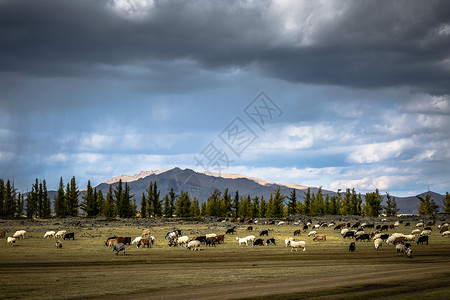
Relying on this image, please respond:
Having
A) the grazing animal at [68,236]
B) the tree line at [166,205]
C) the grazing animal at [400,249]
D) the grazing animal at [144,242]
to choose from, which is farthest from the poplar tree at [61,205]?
the grazing animal at [400,249]

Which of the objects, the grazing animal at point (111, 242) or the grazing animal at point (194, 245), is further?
the grazing animal at point (111, 242)

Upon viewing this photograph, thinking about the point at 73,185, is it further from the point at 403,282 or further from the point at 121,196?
the point at 403,282

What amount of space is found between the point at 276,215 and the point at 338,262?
→ 12981 cm

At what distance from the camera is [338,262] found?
103ft

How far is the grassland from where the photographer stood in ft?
63.8

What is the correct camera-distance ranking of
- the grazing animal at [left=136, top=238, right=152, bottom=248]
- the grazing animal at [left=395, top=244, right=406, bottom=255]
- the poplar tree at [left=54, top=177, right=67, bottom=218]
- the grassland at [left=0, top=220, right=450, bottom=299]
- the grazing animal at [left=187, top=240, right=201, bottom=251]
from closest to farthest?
the grassland at [left=0, top=220, right=450, bottom=299]
the grazing animal at [left=395, top=244, right=406, bottom=255]
the grazing animal at [left=187, top=240, right=201, bottom=251]
the grazing animal at [left=136, top=238, right=152, bottom=248]
the poplar tree at [left=54, top=177, right=67, bottom=218]

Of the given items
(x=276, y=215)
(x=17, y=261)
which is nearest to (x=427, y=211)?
(x=276, y=215)

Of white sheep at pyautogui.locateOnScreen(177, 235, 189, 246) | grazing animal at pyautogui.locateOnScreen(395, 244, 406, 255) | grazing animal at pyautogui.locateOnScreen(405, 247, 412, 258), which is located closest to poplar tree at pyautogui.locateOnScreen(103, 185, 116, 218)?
white sheep at pyautogui.locateOnScreen(177, 235, 189, 246)

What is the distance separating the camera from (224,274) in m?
25.2

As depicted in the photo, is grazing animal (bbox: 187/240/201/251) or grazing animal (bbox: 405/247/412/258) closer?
grazing animal (bbox: 405/247/412/258)

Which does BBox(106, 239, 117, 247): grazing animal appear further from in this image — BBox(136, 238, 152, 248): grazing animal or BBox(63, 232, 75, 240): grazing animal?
BBox(63, 232, 75, 240): grazing animal

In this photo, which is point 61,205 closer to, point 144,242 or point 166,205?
point 166,205

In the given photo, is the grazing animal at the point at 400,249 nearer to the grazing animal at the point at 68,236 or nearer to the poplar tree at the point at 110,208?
the grazing animal at the point at 68,236

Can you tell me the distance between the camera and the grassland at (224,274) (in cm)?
1944
